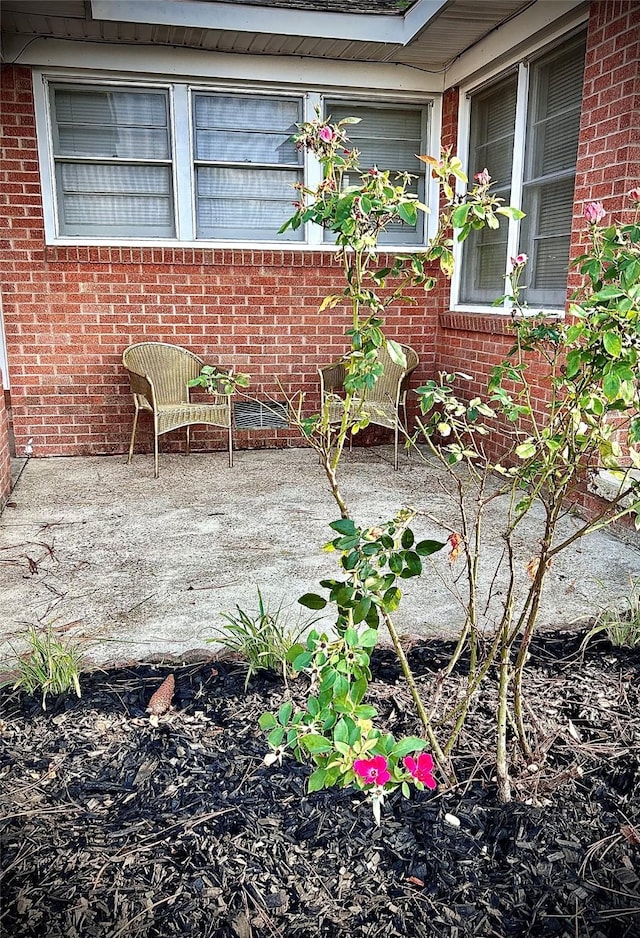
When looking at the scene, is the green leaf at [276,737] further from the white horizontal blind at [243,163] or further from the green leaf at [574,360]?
the white horizontal blind at [243,163]

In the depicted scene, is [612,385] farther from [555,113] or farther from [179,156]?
[179,156]

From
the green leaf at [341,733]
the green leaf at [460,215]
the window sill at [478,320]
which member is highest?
the green leaf at [460,215]

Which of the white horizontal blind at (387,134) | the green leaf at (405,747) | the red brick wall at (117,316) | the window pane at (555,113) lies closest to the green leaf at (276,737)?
the green leaf at (405,747)

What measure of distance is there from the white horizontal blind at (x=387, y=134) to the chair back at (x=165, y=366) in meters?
1.91

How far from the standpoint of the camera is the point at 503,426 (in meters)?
4.92

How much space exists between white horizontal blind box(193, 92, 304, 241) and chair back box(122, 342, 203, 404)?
96cm

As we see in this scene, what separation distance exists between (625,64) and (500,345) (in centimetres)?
185

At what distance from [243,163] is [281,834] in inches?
198

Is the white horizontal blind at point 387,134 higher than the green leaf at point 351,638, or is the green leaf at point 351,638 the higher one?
the white horizontal blind at point 387,134

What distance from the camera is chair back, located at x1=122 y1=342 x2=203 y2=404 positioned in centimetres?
541

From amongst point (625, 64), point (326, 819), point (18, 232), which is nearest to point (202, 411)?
point (18, 232)

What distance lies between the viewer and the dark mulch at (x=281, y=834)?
1.34 metres

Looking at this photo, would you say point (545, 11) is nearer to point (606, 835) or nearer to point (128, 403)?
point (128, 403)

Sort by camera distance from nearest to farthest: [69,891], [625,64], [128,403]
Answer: [69,891], [625,64], [128,403]
